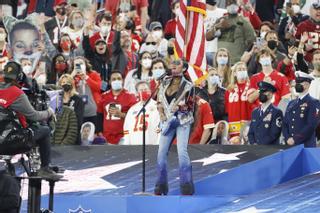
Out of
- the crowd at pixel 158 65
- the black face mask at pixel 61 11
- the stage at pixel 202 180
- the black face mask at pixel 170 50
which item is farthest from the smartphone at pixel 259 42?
the black face mask at pixel 61 11

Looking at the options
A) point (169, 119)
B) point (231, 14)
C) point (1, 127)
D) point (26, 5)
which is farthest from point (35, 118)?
point (26, 5)

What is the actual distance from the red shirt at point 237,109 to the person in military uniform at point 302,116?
63.8 inches

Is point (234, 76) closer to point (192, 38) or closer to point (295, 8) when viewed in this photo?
point (192, 38)

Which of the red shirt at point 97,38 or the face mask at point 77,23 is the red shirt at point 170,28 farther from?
the face mask at point 77,23

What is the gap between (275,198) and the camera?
2131cm

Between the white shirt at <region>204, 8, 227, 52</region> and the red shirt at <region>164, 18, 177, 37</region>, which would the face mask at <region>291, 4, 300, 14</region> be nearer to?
the white shirt at <region>204, 8, 227, 52</region>

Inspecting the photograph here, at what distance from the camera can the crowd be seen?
23.0 metres

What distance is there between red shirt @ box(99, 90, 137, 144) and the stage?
78 centimetres

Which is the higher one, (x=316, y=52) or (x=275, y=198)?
(x=316, y=52)

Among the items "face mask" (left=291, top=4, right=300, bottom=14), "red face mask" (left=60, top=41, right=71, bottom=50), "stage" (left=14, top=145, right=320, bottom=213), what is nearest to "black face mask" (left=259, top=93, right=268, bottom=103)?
"stage" (left=14, top=145, right=320, bottom=213)

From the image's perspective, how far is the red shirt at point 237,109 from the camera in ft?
79.6

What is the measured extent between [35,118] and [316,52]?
7.07 metres

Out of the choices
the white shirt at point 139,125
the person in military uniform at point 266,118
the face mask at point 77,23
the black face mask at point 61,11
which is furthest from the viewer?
the black face mask at point 61,11

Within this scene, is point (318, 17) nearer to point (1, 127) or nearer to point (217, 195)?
point (217, 195)
